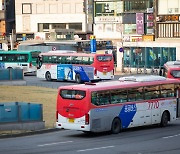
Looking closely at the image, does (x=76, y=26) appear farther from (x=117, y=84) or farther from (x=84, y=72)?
(x=117, y=84)

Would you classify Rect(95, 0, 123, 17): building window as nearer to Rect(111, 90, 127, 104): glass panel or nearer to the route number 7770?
the route number 7770

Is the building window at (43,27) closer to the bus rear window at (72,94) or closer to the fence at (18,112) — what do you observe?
the fence at (18,112)

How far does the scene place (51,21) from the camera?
12200 centimetres

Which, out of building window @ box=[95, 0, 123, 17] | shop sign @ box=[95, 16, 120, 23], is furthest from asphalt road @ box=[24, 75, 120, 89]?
shop sign @ box=[95, 16, 120, 23]

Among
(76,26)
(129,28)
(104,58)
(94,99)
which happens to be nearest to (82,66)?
(104,58)

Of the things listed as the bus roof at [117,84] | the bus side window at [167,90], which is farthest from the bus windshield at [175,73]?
the bus roof at [117,84]

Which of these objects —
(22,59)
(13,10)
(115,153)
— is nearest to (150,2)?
(22,59)

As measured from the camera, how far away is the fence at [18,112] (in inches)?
1309

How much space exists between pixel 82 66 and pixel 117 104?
3214 centimetres

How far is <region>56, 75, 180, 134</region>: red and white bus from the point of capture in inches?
1260

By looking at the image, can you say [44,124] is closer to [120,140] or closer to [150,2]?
[120,140]

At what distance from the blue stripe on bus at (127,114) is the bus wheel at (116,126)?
29 cm

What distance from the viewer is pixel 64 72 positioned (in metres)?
67.1

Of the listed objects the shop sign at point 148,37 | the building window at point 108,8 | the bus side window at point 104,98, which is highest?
the building window at point 108,8
